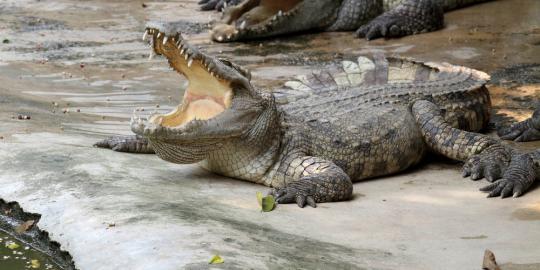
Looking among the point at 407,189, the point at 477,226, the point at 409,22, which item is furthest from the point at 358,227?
the point at 409,22

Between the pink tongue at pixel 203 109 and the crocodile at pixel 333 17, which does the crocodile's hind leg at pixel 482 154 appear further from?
the crocodile at pixel 333 17

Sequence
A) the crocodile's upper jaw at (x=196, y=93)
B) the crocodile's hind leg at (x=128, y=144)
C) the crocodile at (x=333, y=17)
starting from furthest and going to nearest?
the crocodile at (x=333, y=17) → the crocodile's hind leg at (x=128, y=144) → the crocodile's upper jaw at (x=196, y=93)

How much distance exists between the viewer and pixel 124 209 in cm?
429

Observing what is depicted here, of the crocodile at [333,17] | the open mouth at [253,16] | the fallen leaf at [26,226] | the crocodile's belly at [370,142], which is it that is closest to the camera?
the fallen leaf at [26,226]

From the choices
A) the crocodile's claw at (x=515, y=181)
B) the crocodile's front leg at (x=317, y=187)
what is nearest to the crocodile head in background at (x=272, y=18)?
the crocodile's front leg at (x=317, y=187)

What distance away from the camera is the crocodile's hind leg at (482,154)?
519 centimetres

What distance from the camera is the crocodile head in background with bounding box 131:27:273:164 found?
5.09m

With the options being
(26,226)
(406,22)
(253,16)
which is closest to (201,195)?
(26,226)

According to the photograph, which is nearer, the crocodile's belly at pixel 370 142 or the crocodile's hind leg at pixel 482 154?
the crocodile's hind leg at pixel 482 154

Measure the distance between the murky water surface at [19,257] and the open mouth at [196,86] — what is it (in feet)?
3.48

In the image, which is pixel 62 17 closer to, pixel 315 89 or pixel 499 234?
pixel 315 89

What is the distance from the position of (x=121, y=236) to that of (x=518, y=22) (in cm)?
731

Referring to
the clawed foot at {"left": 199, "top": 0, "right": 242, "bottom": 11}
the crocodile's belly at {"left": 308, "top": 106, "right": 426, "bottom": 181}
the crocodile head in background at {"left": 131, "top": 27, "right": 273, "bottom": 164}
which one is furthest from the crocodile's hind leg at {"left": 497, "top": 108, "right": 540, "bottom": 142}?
the clawed foot at {"left": 199, "top": 0, "right": 242, "bottom": 11}

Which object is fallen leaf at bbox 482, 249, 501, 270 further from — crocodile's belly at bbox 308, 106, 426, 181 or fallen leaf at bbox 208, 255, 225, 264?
crocodile's belly at bbox 308, 106, 426, 181
